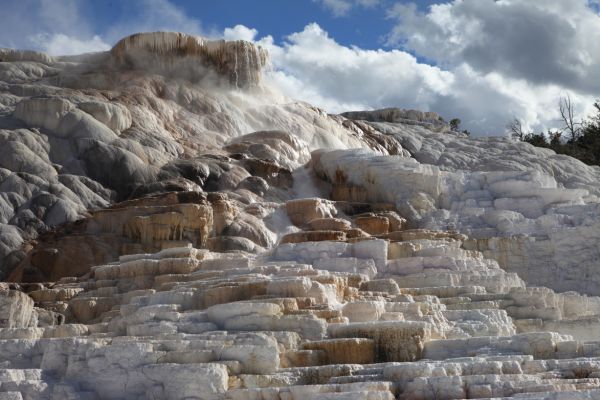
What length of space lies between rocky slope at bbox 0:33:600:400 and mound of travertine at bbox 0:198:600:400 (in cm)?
3

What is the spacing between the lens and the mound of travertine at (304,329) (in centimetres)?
1011

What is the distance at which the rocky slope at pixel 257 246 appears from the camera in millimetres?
10930

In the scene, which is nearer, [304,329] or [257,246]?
[304,329]

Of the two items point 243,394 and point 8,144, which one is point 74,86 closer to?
point 8,144

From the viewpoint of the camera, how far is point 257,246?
69.1ft

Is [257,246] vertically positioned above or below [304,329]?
above

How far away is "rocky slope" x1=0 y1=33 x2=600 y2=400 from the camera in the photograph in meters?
10.9

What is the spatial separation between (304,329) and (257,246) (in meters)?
8.83

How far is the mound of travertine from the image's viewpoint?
33.2 feet

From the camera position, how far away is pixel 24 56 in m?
32.0

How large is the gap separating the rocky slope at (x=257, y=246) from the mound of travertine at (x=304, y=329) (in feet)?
0.10

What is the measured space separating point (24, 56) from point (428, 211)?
1478 cm

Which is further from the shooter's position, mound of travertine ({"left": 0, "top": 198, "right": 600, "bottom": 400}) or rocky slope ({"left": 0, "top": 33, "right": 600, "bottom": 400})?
rocky slope ({"left": 0, "top": 33, "right": 600, "bottom": 400})

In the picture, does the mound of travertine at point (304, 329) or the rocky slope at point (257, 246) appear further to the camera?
the rocky slope at point (257, 246)
